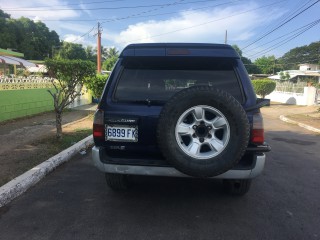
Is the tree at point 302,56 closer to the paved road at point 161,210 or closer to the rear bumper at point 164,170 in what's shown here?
the paved road at point 161,210

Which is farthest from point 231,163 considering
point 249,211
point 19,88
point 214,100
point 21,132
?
point 19,88

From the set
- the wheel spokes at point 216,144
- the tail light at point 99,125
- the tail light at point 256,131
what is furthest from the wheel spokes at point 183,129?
the tail light at point 99,125

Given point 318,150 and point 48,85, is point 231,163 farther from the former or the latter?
point 48,85

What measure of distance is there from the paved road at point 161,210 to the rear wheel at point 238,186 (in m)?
→ 0.10

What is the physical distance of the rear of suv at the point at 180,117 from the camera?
131 inches

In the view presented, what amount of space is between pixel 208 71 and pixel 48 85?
12.1m

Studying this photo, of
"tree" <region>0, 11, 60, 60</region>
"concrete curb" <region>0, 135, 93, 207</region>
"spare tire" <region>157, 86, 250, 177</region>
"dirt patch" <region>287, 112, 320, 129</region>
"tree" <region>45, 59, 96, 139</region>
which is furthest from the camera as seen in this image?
"tree" <region>0, 11, 60, 60</region>

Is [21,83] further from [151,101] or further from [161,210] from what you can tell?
[161,210]

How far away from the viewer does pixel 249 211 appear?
395 cm

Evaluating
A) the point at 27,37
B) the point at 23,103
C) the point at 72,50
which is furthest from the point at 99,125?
the point at 72,50

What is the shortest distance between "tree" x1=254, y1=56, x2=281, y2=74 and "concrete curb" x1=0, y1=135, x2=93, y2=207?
8518cm

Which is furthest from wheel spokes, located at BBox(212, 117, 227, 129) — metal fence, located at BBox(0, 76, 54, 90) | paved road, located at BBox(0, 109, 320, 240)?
metal fence, located at BBox(0, 76, 54, 90)

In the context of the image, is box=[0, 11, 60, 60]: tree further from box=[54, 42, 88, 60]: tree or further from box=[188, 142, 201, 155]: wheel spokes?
box=[188, 142, 201, 155]: wheel spokes

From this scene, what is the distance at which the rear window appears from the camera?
3859 mm
